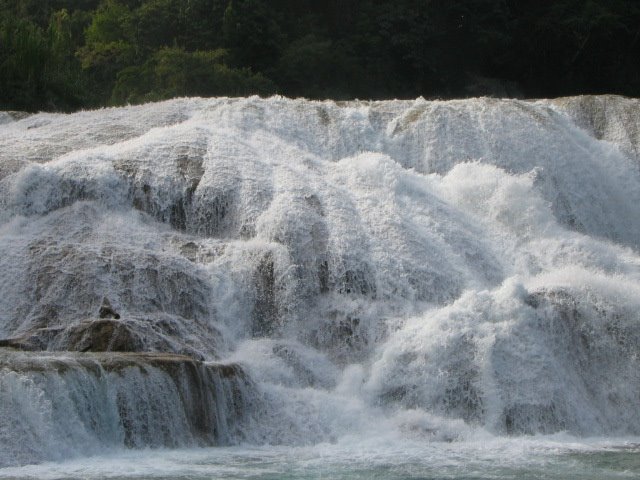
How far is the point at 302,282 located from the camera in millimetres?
17891

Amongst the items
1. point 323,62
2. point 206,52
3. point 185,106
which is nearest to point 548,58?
point 323,62

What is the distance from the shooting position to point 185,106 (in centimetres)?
2345

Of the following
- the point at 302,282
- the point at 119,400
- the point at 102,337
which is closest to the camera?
the point at 119,400

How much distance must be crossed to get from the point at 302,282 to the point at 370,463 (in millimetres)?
5066

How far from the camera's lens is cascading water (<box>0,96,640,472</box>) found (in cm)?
1423

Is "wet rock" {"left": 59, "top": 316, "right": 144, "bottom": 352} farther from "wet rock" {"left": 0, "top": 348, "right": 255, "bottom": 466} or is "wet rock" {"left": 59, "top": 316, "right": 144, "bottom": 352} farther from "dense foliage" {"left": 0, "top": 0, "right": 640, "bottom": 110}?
"dense foliage" {"left": 0, "top": 0, "right": 640, "bottom": 110}

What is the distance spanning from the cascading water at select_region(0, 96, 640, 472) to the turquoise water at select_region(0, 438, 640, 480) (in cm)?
45

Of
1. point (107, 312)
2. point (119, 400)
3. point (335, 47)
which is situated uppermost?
point (335, 47)

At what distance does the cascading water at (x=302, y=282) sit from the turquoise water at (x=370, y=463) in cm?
45

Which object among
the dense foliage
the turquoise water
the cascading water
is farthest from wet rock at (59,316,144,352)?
the dense foliage

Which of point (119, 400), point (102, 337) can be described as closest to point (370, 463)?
point (119, 400)

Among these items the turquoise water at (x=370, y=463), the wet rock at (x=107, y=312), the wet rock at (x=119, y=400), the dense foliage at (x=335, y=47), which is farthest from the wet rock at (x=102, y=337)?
the dense foliage at (x=335, y=47)

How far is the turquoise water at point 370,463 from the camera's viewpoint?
1207cm

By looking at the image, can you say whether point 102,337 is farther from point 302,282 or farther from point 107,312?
point 302,282
